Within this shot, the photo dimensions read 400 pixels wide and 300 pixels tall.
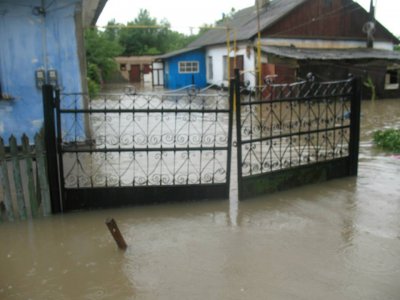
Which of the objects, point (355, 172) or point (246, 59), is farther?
point (246, 59)

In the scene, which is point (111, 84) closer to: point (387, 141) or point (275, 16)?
point (275, 16)

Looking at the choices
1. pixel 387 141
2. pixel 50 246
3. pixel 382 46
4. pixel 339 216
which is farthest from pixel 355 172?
pixel 382 46

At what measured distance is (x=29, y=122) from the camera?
8664mm

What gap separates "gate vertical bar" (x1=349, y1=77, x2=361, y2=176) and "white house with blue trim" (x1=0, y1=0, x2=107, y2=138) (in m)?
5.45

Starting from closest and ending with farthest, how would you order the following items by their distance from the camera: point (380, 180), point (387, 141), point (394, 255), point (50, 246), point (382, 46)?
point (394, 255), point (50, 246), point (380, 180), point (387, 141), point (382, 46)

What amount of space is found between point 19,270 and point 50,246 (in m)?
0.55

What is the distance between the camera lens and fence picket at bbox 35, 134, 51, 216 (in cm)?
507

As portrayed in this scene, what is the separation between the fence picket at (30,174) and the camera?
16.3 feet

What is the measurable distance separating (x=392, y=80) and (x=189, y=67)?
48.7 feet

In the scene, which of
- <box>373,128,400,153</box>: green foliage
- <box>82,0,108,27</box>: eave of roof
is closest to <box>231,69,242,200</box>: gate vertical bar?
<box>373,128,400,153</box>: green foliage

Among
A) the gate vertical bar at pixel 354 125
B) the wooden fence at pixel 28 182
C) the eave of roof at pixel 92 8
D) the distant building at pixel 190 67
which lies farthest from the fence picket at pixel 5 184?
the distant building at pixel 190 67

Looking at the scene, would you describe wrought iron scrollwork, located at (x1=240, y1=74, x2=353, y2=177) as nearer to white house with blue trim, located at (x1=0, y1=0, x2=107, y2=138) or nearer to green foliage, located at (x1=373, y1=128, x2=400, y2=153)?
green foliage, located at (x1=373, y1=128, x2=400, y2=153)

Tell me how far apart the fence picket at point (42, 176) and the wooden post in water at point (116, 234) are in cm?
143

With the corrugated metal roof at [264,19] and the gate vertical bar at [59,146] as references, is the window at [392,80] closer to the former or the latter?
the corrugated metal roof at [264,19]
